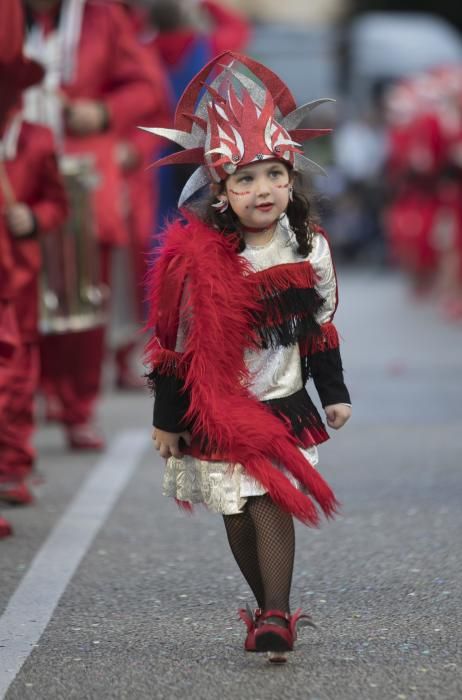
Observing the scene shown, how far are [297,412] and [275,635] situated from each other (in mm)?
534

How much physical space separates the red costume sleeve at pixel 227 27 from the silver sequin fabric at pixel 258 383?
6.61 metres

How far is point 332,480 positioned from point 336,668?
2725mm

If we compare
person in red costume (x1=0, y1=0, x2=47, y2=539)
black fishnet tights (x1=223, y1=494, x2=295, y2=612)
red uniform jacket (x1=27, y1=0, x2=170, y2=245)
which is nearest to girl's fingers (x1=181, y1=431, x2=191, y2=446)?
black fishnet tights (x1=223, y1=494, x2=295, y2=612)

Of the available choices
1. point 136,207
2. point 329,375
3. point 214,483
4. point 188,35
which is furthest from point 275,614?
point 188,35

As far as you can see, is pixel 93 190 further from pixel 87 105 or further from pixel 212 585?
pixel 212 585

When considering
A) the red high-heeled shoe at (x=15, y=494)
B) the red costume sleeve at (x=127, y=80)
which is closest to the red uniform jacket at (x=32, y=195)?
the red high-heeled shoe at (x=15, y=494)

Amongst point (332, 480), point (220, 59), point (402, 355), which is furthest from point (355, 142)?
point (220, 59)

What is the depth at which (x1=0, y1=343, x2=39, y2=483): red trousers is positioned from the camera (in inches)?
249

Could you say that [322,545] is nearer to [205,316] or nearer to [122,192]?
[205,316]

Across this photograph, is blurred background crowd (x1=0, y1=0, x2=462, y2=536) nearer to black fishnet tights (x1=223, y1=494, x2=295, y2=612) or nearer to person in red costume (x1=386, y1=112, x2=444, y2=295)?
person in red costume (x1=386, y1=112, x2=444, y2=295)

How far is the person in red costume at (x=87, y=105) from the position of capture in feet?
25.5

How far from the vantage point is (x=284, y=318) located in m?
4.32

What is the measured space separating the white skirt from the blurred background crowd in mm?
→ 552

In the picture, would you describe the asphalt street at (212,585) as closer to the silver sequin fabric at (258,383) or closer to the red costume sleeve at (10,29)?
the silver sequin fabric at (258,383)
